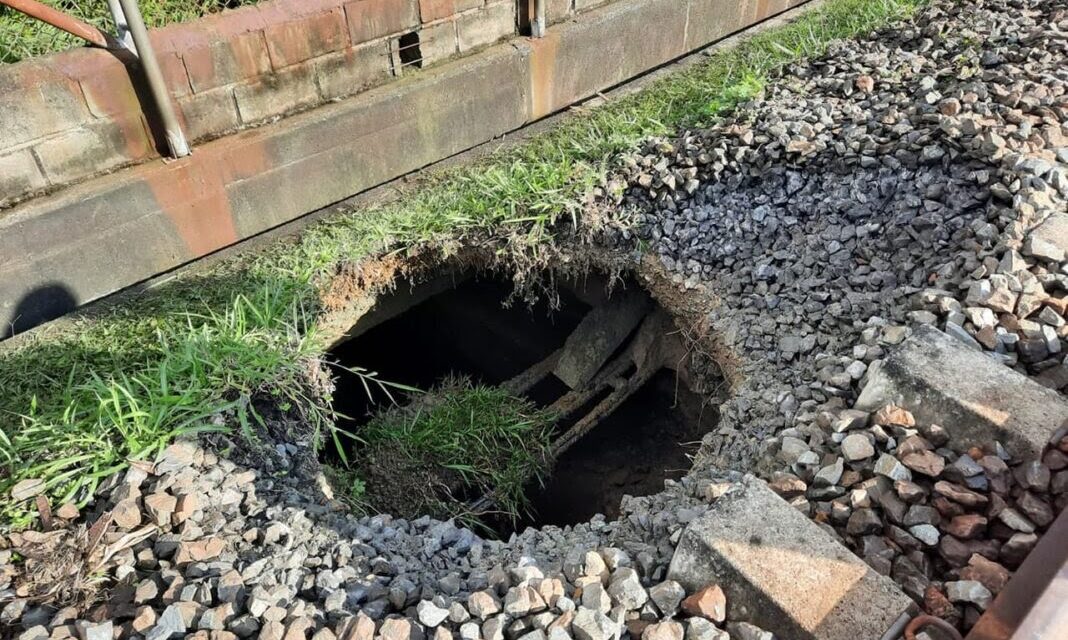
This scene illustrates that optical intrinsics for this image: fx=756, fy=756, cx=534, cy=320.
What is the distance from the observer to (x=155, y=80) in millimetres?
2873

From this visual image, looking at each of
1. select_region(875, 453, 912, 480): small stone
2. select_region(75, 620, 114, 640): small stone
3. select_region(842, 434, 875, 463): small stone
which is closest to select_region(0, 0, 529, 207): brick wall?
select_region(75, 620, 114, 640): small stone

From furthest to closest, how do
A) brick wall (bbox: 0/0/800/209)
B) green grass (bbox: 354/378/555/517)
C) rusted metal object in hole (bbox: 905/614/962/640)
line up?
green grass (bbox: 354/378/555/517), brick wall (bbox: 0/0/800/209), rusted metal object in hole (bbox: 905/614/962/640)

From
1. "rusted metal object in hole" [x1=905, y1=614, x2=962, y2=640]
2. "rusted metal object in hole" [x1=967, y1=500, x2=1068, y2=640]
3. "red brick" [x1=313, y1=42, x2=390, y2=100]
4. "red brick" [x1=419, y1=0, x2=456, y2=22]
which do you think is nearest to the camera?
"rusted metal object in hole" [x1=967, y1=500, x2=1068, y2=640]

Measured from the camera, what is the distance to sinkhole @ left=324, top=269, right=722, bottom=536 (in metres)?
3.52

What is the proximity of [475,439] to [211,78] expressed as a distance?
6.43 feet

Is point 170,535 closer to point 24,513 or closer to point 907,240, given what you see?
point 24,513

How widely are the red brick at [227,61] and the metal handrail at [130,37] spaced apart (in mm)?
130

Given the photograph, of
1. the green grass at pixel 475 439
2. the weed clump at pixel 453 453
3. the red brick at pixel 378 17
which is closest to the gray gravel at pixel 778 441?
the weed clump at pixel 453 453

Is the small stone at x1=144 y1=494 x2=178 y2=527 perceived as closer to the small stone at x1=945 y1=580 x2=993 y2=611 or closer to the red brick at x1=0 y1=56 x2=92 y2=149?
the red brick at x1=0 y1=56 x2=92 y2=149

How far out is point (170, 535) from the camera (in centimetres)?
215

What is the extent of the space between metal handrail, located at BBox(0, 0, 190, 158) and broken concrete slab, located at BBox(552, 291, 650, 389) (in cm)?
210

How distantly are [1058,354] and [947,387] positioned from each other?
17.8 inches

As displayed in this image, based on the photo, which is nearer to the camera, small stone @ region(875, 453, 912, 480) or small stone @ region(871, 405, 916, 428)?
small stone @ region(875, 453, 912, 480)

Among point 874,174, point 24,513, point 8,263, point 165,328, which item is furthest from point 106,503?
point 874,174
